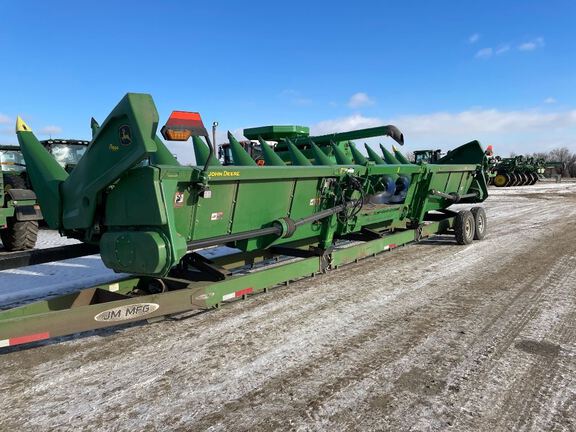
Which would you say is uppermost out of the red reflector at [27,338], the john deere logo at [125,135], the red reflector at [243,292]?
the john deere logo at [125,135]

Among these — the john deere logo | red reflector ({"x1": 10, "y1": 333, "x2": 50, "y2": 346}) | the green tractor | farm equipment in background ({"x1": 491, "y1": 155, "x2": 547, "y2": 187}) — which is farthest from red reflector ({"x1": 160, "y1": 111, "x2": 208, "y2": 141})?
farm equipment in background ({"x1": 491, "y1": 155, "x2": 547, "y2": 187})

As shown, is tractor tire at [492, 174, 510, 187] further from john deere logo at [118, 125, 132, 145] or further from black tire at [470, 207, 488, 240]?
john deere logo at [118, 125, 132, 145]

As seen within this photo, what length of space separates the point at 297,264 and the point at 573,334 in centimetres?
278

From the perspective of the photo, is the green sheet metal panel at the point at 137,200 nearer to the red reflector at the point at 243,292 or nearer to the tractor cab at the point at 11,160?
the red reflector at the point at 243,292

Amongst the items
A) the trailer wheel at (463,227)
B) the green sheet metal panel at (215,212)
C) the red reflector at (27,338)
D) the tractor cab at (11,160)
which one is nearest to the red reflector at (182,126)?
the green sheet metal panel at (215,212)

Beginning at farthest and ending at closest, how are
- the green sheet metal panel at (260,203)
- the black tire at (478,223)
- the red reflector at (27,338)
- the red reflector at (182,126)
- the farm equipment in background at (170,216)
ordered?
1. the black tire at (478,223)
2. the green sheet metal panel at (260,203)
3. the farm equipment in background at (170,216)
4. the red reflector at (182,126)
5. the red reflector at (27,338)

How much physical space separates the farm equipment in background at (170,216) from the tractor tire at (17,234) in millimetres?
4642

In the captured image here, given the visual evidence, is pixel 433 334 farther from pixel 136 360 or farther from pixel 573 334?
pixel 136 360

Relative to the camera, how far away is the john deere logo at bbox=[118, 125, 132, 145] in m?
3.54

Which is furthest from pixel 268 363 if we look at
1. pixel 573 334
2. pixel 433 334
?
pixel 573 334

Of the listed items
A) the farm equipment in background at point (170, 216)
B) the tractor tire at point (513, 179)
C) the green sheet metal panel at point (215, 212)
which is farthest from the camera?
the tractor tire at point (513, 179)

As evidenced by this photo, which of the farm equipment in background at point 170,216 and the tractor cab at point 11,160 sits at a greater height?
the tractor cab at point 11,160

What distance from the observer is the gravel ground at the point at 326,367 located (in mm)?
2619

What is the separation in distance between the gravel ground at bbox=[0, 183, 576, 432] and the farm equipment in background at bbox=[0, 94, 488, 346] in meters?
0.34
